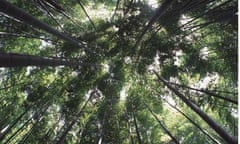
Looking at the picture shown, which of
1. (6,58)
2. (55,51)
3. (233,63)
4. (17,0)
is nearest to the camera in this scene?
(6,58)

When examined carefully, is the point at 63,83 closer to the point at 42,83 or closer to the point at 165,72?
the point at 42,83

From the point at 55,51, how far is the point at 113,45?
270cm

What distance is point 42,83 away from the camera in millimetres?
10523

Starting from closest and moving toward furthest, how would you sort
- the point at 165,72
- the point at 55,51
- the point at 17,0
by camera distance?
the point at 17,0, the point at 165,72, the point at 55,51

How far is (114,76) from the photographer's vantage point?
11.7m

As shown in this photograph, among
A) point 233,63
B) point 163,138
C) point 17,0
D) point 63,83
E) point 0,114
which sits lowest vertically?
point 163,138

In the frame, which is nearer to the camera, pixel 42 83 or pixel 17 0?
pixel 17 0

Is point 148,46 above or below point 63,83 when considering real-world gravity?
above

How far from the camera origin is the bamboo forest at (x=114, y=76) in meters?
8.74

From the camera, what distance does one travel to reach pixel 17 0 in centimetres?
900

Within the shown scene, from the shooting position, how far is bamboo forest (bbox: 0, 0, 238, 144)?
874 centimetres

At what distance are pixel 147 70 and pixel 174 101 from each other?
210 centimetres

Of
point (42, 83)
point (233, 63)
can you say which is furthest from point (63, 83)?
point (233, 63)

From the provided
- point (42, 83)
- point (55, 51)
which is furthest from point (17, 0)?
point (42, 83)
